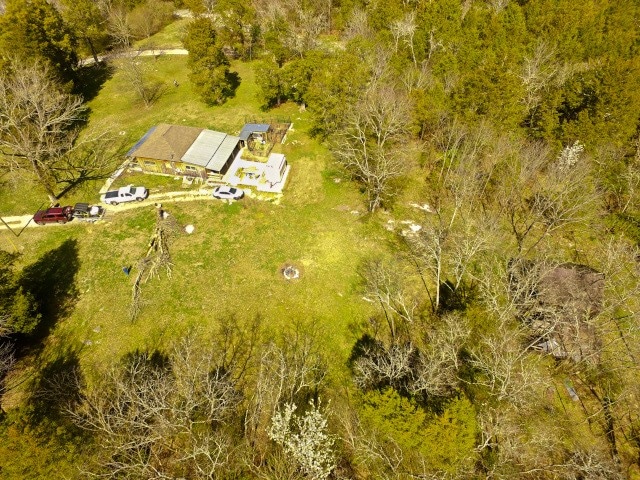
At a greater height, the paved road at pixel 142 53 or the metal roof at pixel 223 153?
the paved road at pixel 142 53

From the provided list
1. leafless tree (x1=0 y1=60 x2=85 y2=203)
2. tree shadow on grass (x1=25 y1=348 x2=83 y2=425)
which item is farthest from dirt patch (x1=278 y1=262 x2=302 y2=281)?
leafless tree (x1=0 y1=60 x2=85 y2=203)

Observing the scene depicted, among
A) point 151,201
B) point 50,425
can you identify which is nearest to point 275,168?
point 151,201

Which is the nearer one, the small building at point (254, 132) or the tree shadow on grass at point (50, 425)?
the tree shadow on grass at point (50, 425)

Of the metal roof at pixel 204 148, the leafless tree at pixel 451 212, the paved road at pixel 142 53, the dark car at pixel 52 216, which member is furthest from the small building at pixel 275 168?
the paved road at pixel 142 53

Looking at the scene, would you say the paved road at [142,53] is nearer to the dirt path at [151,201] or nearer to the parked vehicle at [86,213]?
the dirt path at [151,201]

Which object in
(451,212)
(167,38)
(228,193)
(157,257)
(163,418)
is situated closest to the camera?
(163,418)

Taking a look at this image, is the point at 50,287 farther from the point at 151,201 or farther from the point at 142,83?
the point at 142,83

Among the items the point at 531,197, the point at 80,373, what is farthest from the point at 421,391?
the point at 531,197

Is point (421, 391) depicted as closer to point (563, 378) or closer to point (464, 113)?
point (563, 378)
